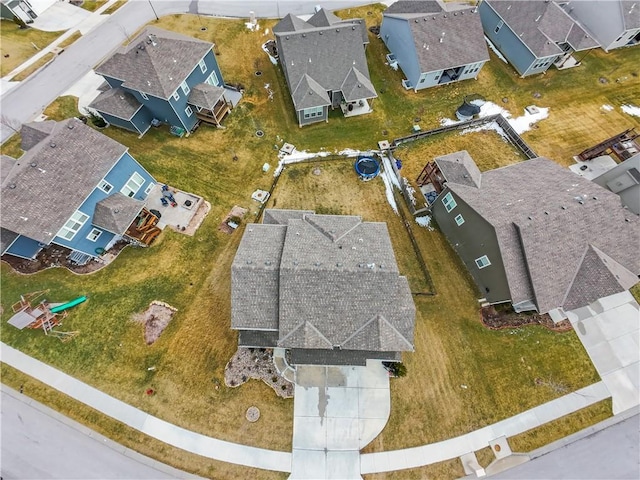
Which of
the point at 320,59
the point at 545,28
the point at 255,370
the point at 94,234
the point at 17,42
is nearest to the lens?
the point at 255,370

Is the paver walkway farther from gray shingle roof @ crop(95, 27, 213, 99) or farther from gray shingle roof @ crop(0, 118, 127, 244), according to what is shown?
gray shingle roof @ crop(95, 27, 213, 99)

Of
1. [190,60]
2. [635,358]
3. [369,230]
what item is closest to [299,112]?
[190,60]

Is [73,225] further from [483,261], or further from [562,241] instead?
[562,241]

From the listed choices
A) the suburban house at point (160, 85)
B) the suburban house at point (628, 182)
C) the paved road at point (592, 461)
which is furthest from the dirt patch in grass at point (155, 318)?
the suburban house at point (628, 182)

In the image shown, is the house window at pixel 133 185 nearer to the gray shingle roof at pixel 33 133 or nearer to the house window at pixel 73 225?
the house window at pixel 73 225

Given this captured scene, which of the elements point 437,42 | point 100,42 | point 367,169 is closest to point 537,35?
point 437,42

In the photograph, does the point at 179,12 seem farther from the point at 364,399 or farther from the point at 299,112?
the point at 364,399
